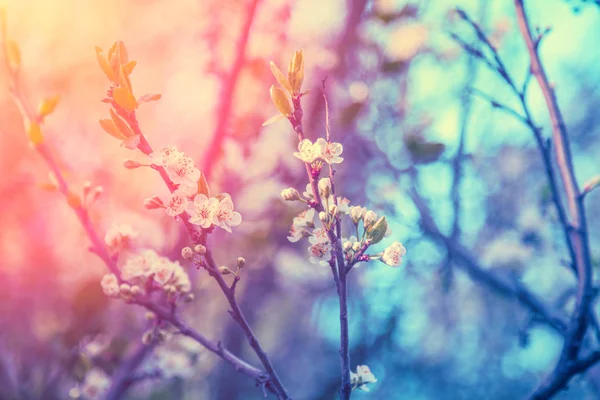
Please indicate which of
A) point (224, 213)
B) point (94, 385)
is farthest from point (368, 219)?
point (94, 385)

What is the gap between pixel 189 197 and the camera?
0.98 meters

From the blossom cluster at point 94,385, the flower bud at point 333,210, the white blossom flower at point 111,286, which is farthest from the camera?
the blossom cluster at point 94,385

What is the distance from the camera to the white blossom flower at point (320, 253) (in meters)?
1.01

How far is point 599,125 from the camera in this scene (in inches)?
257

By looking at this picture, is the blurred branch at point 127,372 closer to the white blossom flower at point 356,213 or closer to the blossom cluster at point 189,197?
the blossom cluster at point 189,197

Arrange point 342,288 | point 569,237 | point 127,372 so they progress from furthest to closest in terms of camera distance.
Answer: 1. point 127,372
2. point 569,237
3. point 342,288

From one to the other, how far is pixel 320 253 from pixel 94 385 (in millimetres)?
1567

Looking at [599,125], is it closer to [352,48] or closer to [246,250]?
[352,48]

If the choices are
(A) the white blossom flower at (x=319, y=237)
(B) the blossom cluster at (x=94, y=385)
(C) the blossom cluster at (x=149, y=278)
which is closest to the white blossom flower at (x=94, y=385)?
(B) the blossom cluster at (x=94, y=385)

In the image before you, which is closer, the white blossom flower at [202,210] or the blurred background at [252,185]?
the white blossom flower at [202,210]

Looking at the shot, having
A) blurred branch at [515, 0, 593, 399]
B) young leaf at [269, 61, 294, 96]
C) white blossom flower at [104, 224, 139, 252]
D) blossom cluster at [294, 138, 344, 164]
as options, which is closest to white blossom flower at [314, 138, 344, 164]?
blossom cluster at [294, 138, 344, 164]

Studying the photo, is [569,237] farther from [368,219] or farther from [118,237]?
[118,237]

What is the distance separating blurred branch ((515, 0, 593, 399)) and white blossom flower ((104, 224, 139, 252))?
1.18m

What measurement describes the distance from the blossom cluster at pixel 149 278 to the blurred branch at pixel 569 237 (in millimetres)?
954
